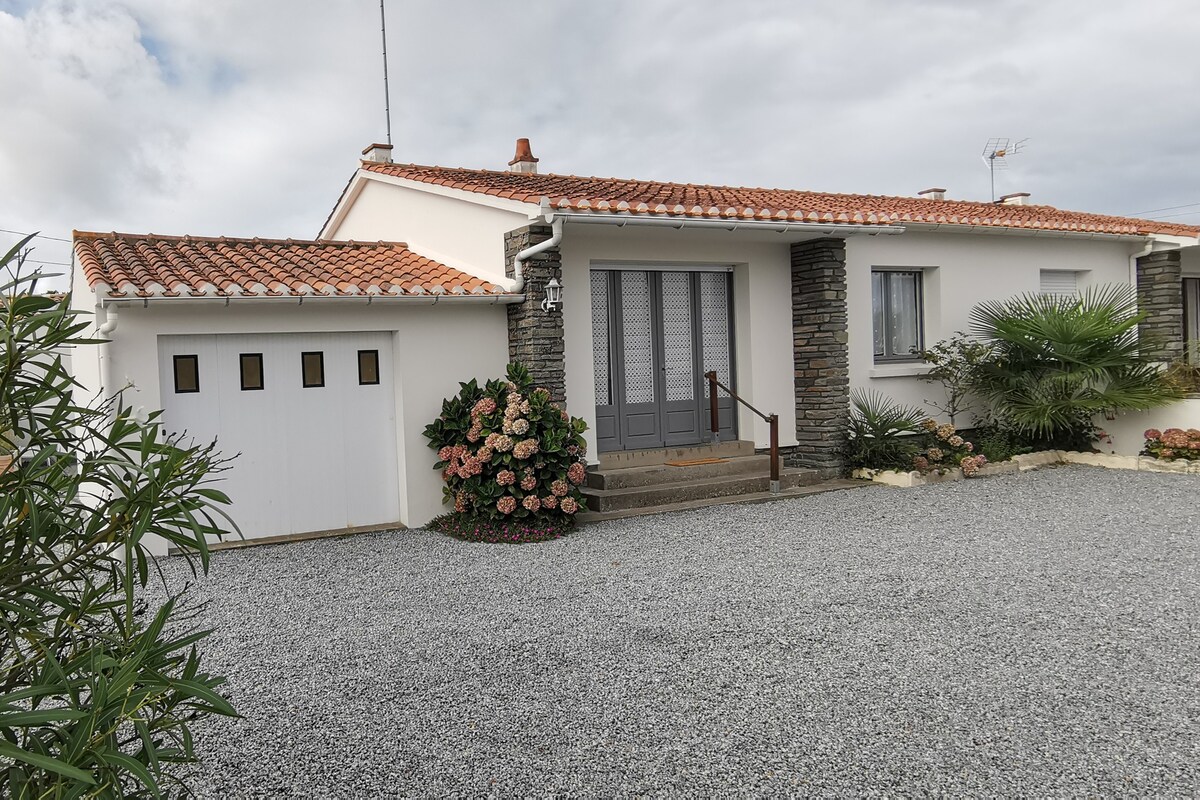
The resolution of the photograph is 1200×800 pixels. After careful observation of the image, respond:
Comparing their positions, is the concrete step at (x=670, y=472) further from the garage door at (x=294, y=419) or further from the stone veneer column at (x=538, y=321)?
the garage door at (x=294, y=419)

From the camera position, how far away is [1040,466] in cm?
1253

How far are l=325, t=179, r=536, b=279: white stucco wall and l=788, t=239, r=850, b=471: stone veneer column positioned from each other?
426 centimetres

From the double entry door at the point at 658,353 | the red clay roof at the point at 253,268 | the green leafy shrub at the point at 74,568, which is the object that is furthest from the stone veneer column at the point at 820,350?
the green leafy shrub at the point at 74,568

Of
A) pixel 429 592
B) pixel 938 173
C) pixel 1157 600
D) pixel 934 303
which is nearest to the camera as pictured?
pixel 1157 600

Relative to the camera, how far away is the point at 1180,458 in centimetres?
1180

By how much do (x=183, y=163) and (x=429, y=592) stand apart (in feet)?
43.7

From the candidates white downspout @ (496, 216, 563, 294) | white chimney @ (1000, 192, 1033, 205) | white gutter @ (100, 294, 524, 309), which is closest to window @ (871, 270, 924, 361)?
white downspout @ (496, 216, 563, 294)

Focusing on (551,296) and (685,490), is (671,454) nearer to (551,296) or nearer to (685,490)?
(685,490)

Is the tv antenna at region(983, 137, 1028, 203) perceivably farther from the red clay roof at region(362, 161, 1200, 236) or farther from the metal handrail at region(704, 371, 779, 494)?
the metal handrail at region(704, 371, 779, 494)

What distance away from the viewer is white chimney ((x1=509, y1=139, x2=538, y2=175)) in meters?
13.4

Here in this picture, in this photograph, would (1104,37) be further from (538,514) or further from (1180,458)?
(538,514)

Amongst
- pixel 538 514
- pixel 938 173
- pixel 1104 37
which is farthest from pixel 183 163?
pixel 1104 37

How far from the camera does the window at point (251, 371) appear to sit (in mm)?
8820

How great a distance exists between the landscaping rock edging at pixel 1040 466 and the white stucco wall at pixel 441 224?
570 cm
